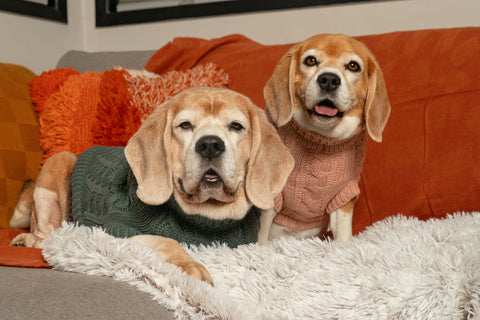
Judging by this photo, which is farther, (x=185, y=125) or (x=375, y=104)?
(x=375, y=104)

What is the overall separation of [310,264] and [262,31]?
7.36 ft

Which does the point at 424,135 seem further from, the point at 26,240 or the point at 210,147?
the point at 26,240

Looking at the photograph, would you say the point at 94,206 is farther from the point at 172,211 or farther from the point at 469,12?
the point at 469,12

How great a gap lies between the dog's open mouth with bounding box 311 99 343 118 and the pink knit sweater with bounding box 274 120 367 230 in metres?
0.11

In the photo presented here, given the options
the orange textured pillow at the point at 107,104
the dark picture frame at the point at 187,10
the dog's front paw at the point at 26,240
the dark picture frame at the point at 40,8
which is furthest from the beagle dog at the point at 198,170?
the dark picture frame at the point at 40,8

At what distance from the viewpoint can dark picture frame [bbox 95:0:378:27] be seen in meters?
3.13

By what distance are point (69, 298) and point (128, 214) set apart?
67 cm

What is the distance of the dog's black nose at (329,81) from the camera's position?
174 cm

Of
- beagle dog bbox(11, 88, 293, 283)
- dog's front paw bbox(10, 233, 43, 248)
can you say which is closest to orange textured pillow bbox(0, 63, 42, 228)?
dog's front paw bbox(10, 233, 43, 248)

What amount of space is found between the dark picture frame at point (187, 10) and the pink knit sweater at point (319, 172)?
1371 mm

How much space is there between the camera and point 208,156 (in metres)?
1.50

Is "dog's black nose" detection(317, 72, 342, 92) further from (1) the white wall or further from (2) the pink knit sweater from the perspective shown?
(1) the white wall

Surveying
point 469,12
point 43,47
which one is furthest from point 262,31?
point 43,47

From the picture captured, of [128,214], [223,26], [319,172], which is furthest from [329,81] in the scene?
[223,26]
